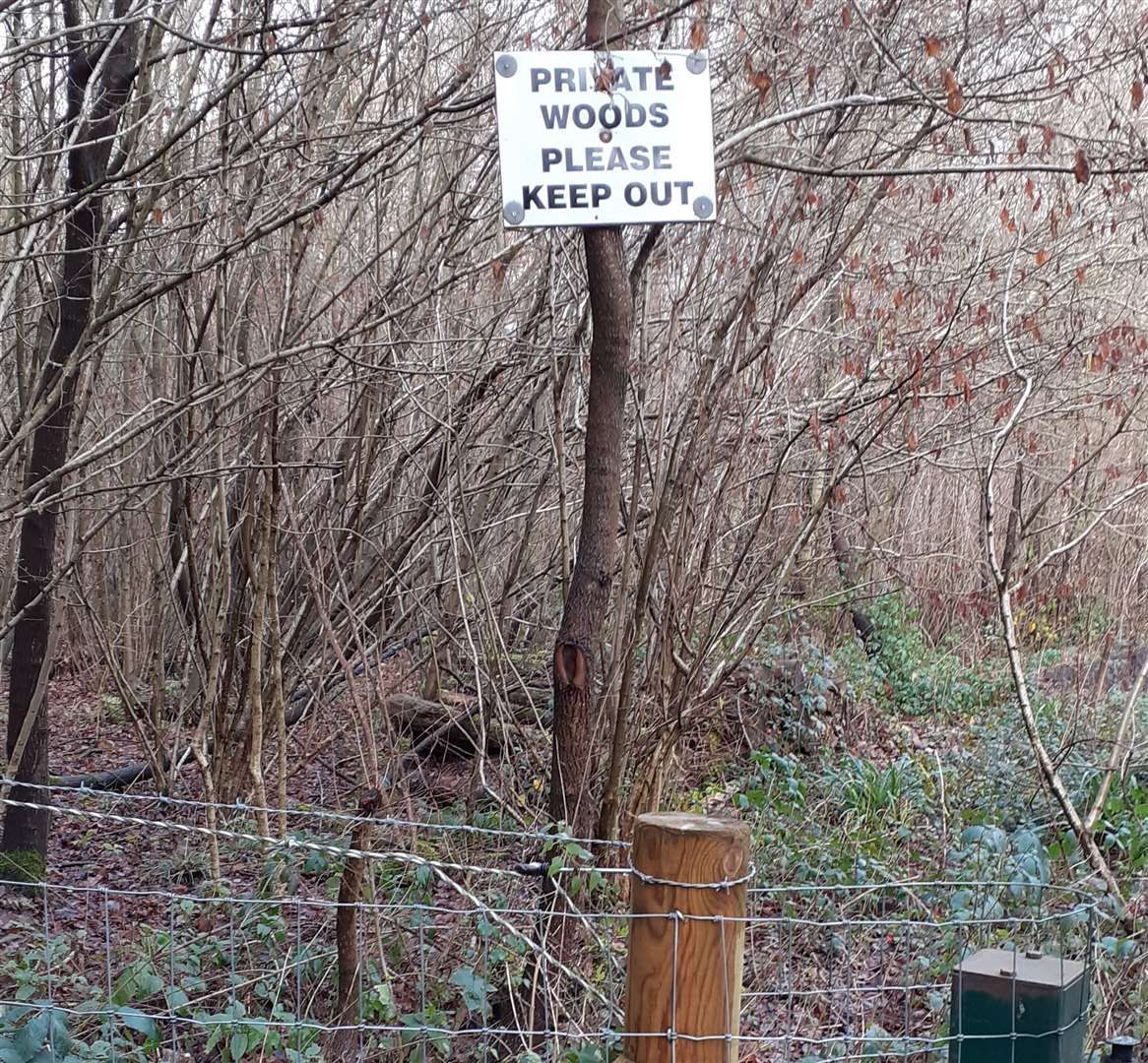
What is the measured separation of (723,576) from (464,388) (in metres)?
1.30

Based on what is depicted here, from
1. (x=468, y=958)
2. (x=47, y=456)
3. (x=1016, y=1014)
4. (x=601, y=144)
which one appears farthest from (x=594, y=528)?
(x=47, y=456)

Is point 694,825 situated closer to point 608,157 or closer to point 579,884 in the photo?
point 579,884

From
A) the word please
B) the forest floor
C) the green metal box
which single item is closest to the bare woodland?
the forest floor

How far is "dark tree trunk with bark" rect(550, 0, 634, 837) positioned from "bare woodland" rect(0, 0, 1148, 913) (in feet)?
0.04

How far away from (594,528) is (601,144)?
97cm

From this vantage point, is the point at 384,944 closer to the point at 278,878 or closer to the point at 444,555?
the point at 278,878

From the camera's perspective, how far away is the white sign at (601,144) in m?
2.80

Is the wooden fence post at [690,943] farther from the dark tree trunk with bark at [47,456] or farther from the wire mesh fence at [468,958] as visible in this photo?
the dark tree trunk with bark at [47,456]

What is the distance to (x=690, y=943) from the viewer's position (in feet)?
6.20

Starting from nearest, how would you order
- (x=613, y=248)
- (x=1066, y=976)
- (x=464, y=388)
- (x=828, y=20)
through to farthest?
(x=1066, y=976) < (x=613, y=248) < (x=828, y=20) < (x=464, y=388)

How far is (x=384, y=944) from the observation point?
3.95 m

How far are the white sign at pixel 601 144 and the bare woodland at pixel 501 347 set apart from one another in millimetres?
285

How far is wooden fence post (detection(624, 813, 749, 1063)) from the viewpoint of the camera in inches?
74.4

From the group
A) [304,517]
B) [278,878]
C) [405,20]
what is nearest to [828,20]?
[405,20]
